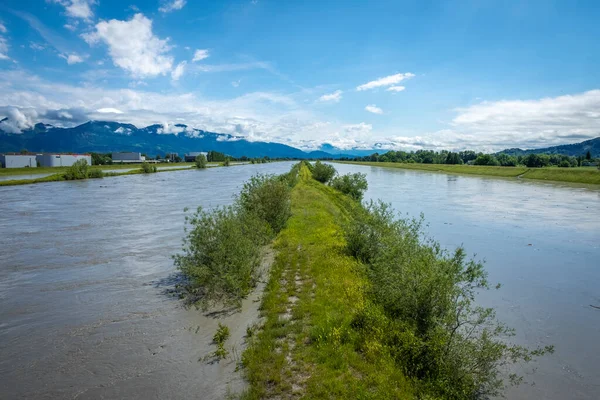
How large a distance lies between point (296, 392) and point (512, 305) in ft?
36.5

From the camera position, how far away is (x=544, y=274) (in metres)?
17.5

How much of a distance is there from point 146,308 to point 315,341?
6.94m

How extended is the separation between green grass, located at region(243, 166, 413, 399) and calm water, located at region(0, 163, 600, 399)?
91 cm

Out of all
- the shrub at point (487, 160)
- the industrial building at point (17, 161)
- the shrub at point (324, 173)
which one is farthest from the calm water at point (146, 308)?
the shrub at point (487, 160)

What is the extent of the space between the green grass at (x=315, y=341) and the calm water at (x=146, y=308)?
0.91 meters

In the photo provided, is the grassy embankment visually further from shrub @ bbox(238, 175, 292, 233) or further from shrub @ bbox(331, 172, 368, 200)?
shrub @ bbox(238, 175, 292, 233)

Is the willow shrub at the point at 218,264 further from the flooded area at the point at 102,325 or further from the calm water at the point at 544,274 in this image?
the calm water at the point at 544,274

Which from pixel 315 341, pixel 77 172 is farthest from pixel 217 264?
pixel 77 172

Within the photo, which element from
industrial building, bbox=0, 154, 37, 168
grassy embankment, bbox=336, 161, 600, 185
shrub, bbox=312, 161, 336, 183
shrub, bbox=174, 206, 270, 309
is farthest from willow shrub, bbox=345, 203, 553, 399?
industrial building, bbox=0, 154, 37, 168

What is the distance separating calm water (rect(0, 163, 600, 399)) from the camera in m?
8.47

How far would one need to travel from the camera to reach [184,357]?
916 cm

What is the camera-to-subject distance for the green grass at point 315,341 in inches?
286

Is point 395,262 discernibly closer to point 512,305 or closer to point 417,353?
point 417,353

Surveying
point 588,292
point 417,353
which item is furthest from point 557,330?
point 417,353
